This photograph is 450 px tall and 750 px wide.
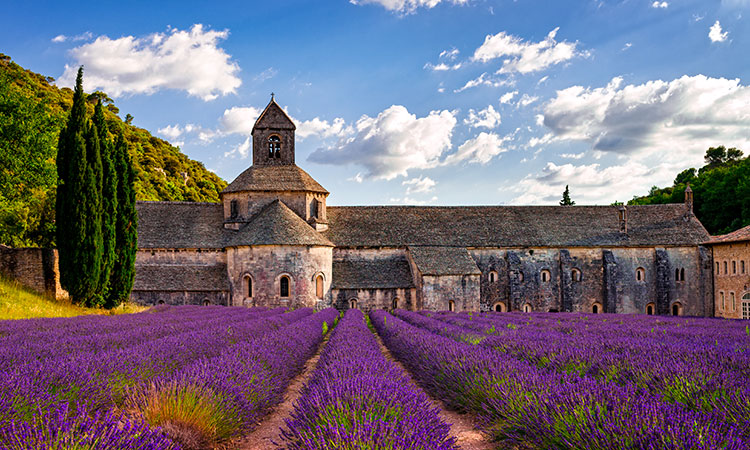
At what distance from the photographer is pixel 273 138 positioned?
39.7m

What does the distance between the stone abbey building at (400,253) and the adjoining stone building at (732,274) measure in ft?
3.41

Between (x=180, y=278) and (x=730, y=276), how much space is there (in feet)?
118

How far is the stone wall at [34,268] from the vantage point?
77.4ft

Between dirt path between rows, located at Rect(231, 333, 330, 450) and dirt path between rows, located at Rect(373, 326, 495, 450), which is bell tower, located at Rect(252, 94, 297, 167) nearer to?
dirt path between rows, located at Rect(231, 333, 330, 450)

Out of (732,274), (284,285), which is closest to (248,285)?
(284,285)

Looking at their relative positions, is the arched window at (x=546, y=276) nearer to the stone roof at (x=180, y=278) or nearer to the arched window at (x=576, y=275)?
the arched window at (x=576, y=275)

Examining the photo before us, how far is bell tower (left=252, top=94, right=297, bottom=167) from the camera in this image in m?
39.3

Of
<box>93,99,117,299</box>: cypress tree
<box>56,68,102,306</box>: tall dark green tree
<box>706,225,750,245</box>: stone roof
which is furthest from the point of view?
<box>706,225,750,245</box>: stone roof

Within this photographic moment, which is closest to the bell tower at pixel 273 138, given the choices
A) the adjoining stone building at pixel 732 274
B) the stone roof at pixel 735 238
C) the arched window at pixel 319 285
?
the arched window at pixel 319 285

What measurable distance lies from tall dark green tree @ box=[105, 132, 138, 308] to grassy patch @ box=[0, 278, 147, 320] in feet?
7.54

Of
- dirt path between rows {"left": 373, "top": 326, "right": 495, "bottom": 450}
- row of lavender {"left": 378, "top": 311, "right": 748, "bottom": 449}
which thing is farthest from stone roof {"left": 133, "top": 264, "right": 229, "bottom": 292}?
dirt path between rows {"left": 373, "top": 326, "right": 495, "bottom": 450}

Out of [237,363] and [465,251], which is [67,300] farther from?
[465,251]

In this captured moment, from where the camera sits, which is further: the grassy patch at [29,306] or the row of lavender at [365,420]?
the grassy patch at [29,306]

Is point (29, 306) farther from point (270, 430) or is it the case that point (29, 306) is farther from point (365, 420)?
point (365, 420)
